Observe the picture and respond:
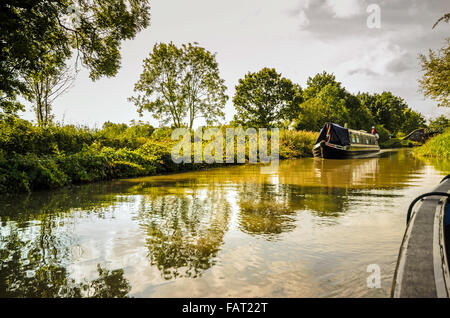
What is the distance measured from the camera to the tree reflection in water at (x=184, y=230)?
3020mm

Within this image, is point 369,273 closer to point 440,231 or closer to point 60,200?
point 440,231

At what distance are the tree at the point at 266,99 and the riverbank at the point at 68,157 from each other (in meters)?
30.7

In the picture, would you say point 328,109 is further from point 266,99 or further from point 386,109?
point 386,109

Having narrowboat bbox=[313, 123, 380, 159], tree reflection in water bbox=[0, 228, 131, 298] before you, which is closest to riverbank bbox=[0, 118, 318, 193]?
tree reflection in water bbox=[0, 228, 131, 298]

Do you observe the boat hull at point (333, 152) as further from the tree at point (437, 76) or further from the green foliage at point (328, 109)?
the green foliage at point (328, 109)

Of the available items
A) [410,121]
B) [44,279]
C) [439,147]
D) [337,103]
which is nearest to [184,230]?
[44,279]

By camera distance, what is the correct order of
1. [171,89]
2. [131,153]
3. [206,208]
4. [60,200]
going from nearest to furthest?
1. [206,208]
2. [60,200]
3. [131,153]
4. [171,89]

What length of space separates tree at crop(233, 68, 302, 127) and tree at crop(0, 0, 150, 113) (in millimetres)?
34597

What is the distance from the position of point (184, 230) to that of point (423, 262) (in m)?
3.20

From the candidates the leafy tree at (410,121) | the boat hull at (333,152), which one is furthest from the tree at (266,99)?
the leafy tree at (410,121)
